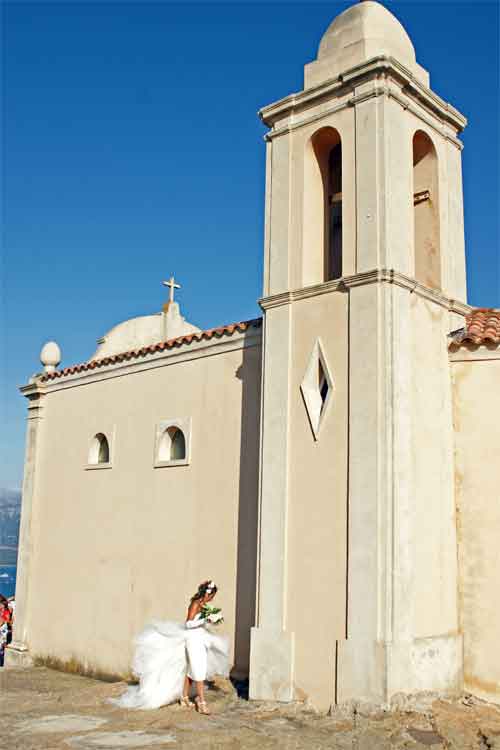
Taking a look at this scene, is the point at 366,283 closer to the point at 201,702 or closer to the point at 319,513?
the point at 319,513

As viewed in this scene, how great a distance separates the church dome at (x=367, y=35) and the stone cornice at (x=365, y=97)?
46cm

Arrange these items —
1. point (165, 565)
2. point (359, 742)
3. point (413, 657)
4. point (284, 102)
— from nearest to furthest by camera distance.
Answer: point (359, 742)
point (413, 657)
point (284, 102)
point (165, 565)

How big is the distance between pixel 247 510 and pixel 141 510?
2464 mm

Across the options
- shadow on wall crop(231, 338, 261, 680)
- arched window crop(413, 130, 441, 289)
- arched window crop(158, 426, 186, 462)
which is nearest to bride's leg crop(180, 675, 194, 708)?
shadow on wall crop(231, 338, 261, 680)

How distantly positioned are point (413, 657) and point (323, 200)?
5779 millimetres

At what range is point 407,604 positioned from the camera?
8.10 meters

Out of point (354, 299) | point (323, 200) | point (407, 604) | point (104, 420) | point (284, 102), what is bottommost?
point (407, 604)

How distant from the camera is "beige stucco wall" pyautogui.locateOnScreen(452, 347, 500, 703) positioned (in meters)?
8.62

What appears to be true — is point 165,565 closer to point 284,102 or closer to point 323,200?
point 323,200

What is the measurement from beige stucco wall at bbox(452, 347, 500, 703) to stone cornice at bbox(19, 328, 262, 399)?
9.65ft

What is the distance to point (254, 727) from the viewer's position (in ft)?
25.6

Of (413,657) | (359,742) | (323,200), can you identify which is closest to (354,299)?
(323,200)

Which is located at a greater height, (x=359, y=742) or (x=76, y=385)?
(x=76, y=385)

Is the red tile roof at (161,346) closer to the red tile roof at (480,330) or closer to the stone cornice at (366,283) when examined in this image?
the stone cornice at (366,283)
